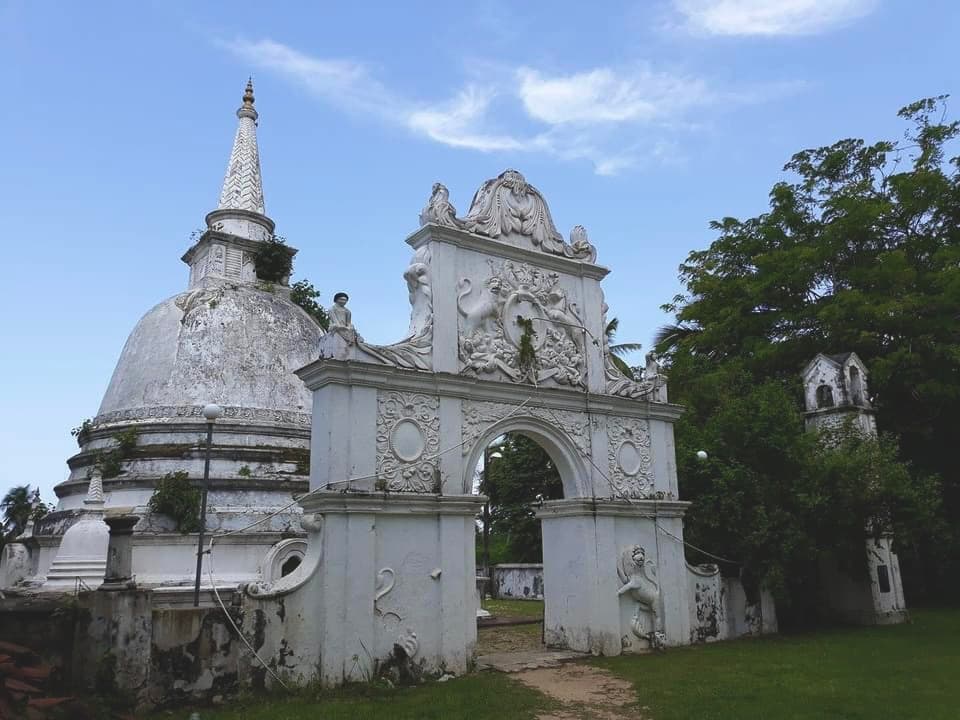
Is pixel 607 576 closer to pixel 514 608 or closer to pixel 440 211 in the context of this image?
pixel 440 211

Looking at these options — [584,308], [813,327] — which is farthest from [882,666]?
[813,327]

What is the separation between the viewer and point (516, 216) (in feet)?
43.6

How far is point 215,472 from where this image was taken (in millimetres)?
17047

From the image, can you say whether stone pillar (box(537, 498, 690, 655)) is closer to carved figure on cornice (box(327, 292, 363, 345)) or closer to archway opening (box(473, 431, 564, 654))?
carved figure on cornice (box(327, 292, 363, 345))

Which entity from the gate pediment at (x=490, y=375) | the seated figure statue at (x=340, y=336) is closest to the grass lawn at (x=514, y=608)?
the gate pediment at (x=490, y=375)

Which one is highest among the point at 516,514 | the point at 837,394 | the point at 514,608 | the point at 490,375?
the point at 837,394

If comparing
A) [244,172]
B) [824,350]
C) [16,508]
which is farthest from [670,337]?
[16,508]

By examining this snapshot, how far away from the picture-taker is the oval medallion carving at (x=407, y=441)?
1074 centimetres

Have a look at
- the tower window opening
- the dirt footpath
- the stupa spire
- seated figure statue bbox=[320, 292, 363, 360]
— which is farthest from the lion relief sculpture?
the stupa spire

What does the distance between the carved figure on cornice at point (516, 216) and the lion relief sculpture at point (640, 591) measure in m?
5.49

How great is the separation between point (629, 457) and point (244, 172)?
16566mm

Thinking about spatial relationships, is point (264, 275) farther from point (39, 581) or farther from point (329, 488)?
point (329, 488)

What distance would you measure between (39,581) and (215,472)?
4.06 m

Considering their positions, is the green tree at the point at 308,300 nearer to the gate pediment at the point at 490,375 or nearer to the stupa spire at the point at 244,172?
the stupa spire at the point at 244,172
